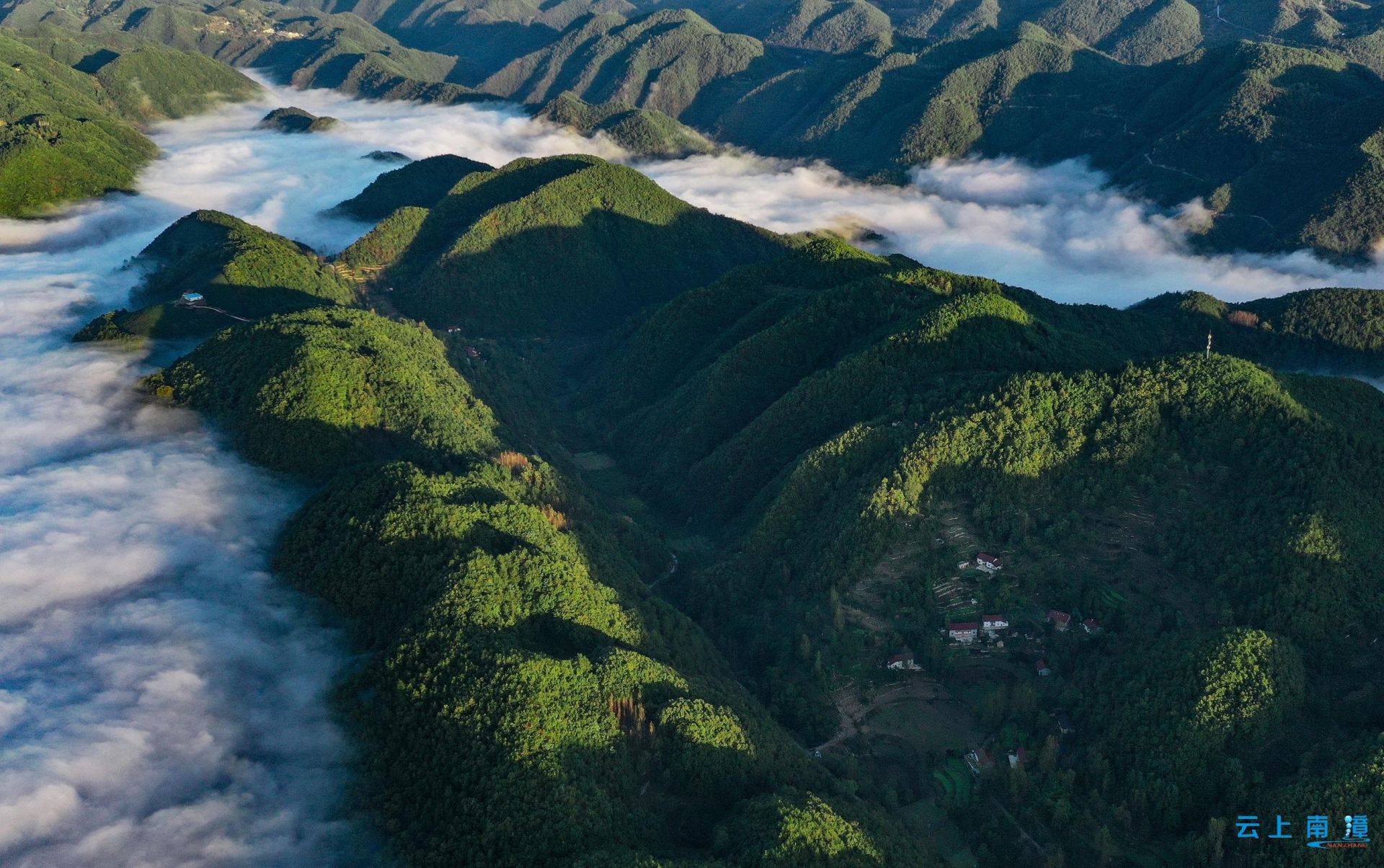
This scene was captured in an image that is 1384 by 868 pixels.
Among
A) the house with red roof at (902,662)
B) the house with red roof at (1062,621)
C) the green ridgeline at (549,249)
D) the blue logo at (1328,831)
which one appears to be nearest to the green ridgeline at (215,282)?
the green ridgeline at (549,249)

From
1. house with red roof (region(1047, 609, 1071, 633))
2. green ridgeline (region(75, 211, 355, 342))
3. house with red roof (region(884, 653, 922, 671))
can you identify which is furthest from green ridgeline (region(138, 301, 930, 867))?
green ridgeline (region(75, 211, 355, 342))

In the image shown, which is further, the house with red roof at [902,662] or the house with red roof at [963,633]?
the house with red roof at [963,633]

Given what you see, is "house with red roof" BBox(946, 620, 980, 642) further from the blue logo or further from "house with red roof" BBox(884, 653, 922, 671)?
the blue logo

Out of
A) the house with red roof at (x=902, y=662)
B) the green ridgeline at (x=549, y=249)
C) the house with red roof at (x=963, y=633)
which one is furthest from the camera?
the green ridgeline at (x=549, y=249)

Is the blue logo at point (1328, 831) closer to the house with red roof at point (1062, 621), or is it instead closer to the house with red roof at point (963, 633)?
the house with red roof at point (1062, 621)

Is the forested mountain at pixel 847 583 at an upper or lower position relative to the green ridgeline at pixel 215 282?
lower

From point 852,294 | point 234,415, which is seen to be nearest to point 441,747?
point 234,415

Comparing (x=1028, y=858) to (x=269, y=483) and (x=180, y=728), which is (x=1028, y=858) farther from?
(x=269, y=483)

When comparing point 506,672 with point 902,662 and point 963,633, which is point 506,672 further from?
point 963,633
